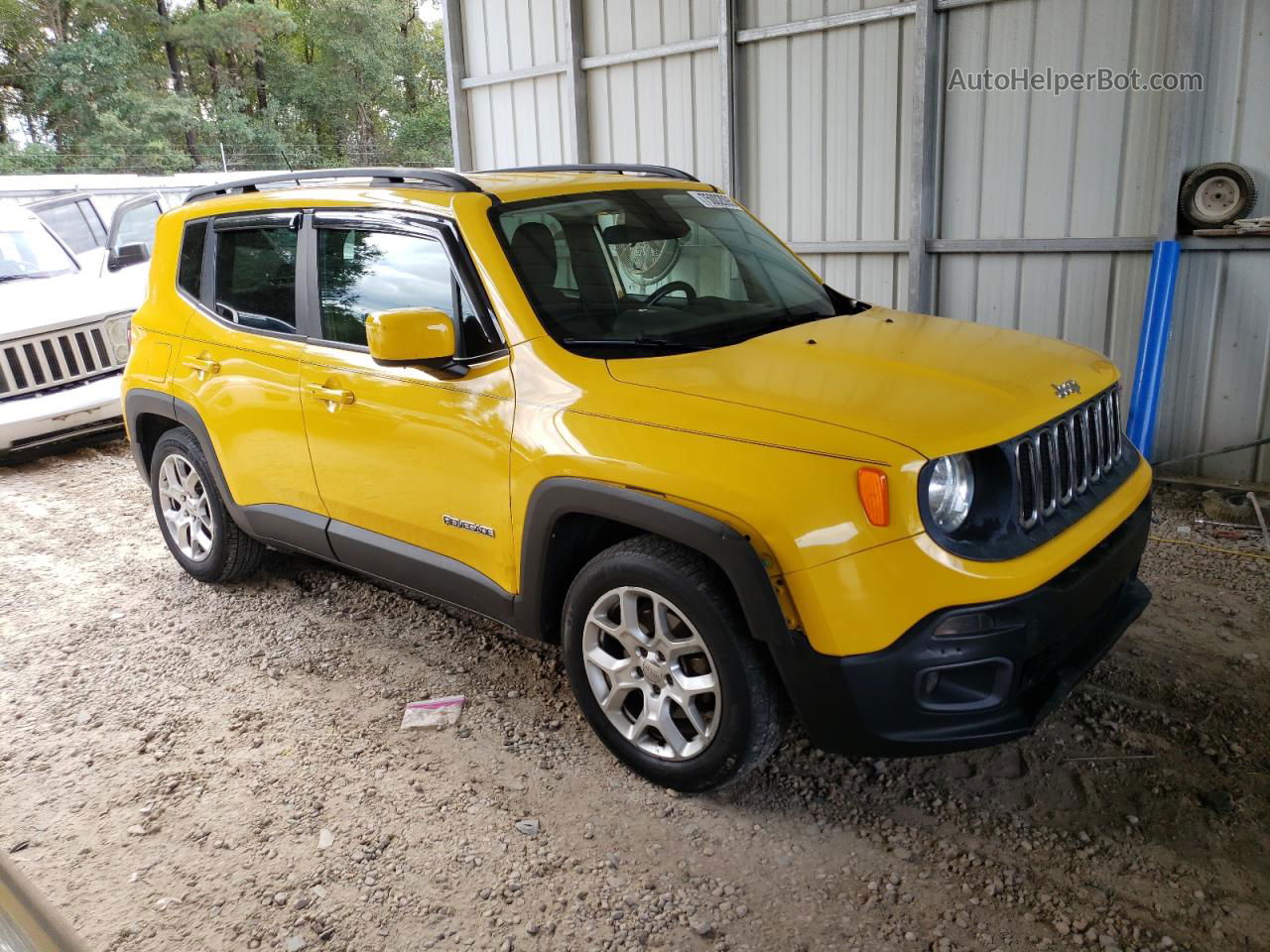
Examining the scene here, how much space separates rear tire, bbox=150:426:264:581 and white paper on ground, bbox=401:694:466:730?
1.58 metres

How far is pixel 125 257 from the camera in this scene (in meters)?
8.26

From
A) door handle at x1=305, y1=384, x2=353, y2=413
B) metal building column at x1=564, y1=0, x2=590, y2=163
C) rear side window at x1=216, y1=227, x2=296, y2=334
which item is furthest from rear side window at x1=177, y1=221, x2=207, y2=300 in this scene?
metal building column at x1=564, y1=0, x2=590, y2=163

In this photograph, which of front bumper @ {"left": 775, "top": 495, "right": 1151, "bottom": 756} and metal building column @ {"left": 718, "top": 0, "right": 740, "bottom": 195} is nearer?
front bumper @ {"left": 775, "top": 495, "right": 1151, "bottom": 756}

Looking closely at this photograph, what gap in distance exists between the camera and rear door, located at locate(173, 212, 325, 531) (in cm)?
386

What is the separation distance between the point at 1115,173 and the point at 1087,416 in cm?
341

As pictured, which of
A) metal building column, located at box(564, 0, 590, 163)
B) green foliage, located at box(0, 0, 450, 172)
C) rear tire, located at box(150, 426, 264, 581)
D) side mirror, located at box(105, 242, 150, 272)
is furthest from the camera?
green foliage, located at box(0, 0, 450, 172)

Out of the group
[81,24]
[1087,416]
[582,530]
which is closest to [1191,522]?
[1087,416]

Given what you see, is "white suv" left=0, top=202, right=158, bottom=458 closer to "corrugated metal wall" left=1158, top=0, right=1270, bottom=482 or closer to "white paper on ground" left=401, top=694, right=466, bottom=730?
"white paper on ground" left=401, top=694, right=466, bottom=730

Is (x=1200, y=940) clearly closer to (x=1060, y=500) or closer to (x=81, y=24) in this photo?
(x=1060, y=500)

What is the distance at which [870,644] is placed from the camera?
242 cm

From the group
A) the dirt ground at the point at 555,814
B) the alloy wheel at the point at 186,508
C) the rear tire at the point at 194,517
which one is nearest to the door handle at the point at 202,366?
the rear tire at the point at 194,517

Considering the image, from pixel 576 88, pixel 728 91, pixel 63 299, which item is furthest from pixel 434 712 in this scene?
pixel 576 88

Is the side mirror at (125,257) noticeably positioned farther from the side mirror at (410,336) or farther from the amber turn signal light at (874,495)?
the amber turn signal light at (874,495)

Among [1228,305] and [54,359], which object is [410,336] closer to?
[1228,305]
